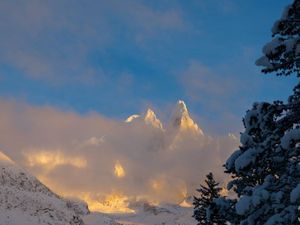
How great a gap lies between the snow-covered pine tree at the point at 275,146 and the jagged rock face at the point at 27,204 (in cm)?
8068

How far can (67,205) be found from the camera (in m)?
125

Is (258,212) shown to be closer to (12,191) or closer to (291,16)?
(291,16)

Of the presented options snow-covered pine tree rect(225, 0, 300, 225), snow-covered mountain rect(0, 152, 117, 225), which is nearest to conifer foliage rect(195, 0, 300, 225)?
snow-covered pine tree rect(225, 0, 300, 225)

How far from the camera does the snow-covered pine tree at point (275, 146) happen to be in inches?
401

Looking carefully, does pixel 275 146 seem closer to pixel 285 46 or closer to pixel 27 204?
pixel 285 46

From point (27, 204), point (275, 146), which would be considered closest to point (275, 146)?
point (275, 146)

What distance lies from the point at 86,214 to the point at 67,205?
18592mm

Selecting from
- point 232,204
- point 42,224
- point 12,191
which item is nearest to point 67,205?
point 12,191

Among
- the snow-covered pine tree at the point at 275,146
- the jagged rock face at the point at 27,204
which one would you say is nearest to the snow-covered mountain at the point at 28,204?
the jagged rock face at the point at 27,204

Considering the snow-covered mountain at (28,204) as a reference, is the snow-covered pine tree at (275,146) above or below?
below

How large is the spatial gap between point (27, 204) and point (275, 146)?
99.8 meters

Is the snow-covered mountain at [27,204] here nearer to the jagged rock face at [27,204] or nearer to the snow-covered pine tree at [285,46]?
the jagged rock face at [27,204]

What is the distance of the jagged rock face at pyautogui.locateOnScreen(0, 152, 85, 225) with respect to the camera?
95812 mm

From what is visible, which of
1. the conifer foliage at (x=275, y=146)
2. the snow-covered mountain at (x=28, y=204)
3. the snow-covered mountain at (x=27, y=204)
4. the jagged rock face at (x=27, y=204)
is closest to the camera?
the conifer foliage at (x=275, y=146)
